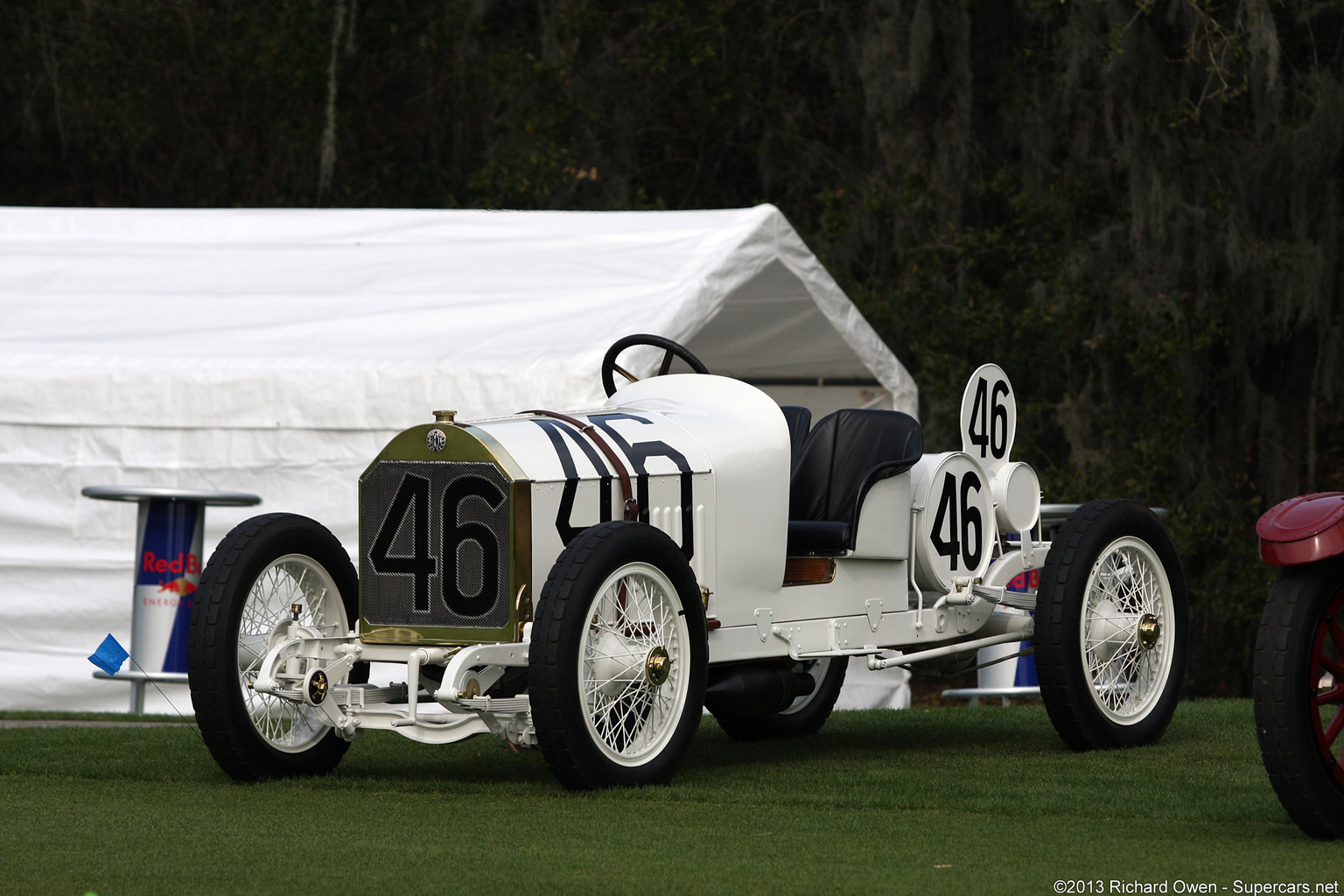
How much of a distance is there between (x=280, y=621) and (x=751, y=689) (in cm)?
149

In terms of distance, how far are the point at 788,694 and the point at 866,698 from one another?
3.86m

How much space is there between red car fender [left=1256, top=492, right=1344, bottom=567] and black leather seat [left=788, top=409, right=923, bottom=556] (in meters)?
2.06

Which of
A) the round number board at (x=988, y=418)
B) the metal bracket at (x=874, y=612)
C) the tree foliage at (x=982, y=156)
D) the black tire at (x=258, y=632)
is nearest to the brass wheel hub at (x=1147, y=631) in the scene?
the round number board at (x=988, y=418)

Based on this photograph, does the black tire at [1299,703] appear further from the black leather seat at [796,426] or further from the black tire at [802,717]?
the black tire at [802,717]

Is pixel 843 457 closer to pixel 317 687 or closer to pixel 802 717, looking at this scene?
pixel 802 717

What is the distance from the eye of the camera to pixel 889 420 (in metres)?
6.61

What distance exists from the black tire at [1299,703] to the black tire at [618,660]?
1737 millimetres

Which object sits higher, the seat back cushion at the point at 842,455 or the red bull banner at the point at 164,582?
the seat back cushion at the point at 842,455

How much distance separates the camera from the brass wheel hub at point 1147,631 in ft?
21.7

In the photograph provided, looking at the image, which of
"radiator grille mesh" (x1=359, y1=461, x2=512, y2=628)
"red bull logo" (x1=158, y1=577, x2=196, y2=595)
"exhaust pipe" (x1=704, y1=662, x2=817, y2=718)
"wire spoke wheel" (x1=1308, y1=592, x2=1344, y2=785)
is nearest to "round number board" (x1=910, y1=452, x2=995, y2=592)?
"exhaust pipe" (x1=704, y1=662, x2=817, y2=718)

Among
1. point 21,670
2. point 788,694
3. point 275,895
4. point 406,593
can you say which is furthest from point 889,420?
point 21,670

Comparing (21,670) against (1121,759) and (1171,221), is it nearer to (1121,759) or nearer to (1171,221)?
(1121,759)

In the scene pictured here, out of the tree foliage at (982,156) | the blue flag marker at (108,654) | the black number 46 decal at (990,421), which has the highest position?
the tree foliage at (982,156)

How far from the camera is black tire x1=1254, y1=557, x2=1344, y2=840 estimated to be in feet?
13.9
